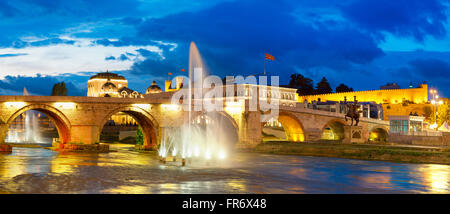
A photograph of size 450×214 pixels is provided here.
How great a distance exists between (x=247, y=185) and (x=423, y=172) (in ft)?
35.9

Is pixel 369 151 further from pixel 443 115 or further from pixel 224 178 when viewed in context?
pixel 443 115

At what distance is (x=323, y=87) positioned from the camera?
4589 inches

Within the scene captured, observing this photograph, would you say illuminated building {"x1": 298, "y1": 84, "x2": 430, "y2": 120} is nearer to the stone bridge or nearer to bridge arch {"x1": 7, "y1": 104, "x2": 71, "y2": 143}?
the stone bridge

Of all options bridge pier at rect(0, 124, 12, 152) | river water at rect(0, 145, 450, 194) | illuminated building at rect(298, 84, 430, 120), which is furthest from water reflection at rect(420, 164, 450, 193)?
illuminated building at rect(298, 84, 430, 120)

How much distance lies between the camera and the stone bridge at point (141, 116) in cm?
3906

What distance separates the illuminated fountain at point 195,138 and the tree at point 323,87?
54594mm

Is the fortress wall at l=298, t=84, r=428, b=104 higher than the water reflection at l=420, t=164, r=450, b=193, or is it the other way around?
the fortress wall at l=298, t=84, r=428, b=104

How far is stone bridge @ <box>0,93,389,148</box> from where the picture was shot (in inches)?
1538

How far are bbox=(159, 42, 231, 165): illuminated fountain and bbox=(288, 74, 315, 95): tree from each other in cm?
5102

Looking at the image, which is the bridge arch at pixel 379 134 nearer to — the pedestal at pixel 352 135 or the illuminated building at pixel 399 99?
the pedestal at pixel 352 135

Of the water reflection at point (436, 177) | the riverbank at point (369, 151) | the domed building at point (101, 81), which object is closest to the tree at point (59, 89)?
the domed building at point (101, 81)

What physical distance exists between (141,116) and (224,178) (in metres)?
24.0
